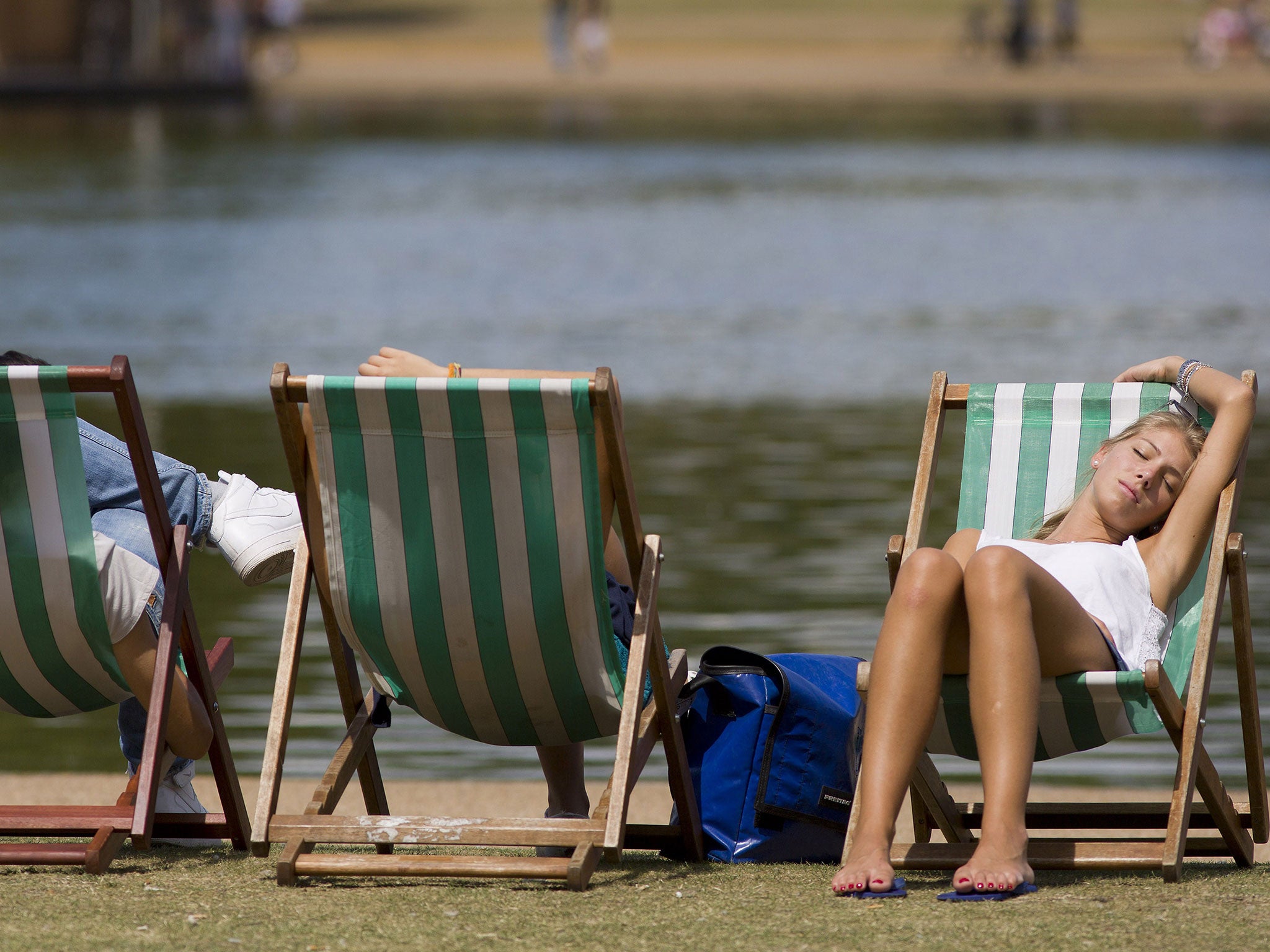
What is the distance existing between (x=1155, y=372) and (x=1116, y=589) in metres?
0.59

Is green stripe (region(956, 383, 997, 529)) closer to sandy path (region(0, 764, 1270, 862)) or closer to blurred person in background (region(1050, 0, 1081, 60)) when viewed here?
sandy path (region(0, 764, 1270, 862))

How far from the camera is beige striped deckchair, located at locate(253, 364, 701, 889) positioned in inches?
119

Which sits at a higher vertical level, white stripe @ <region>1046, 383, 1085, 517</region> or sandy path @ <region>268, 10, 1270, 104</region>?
sandy path @ <region>268, 10, 1270, 104</region>

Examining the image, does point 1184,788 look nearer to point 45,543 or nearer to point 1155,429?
point 1155,429

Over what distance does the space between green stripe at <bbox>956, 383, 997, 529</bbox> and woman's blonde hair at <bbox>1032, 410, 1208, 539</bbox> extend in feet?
0.55

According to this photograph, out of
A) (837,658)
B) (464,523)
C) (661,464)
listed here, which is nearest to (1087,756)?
(837,658)

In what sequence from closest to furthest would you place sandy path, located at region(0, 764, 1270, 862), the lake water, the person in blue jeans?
1. the person in blue jeans
2. sandy path, located at region(0, 764, 1270, 862)
3. the lake water

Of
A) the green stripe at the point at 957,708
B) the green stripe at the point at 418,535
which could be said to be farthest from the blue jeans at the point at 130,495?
the green stripe at the point at 957,708

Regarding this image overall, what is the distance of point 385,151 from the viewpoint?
2658cm

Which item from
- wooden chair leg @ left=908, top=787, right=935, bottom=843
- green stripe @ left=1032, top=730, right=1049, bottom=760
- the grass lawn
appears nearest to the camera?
the grass lawn

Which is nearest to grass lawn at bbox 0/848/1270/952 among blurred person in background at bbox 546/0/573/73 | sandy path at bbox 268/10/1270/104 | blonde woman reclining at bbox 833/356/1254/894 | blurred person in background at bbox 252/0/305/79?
blonde woman reclining at bbox 833/356/1254/894

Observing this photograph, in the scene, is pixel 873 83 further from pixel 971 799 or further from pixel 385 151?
pixel 971 799

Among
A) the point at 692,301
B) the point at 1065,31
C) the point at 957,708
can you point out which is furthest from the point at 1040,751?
the point at 1065,31

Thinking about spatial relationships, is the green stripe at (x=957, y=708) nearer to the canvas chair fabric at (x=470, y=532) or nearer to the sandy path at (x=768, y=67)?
the canvas chair fabric at (x=470, y=532)
